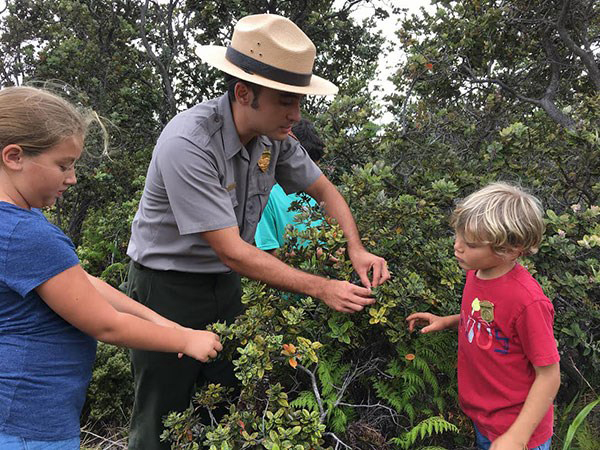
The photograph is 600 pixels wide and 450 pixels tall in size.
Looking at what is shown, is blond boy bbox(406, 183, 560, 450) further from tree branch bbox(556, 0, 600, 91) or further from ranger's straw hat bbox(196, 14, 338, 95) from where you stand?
tree branch bbox(556, 0, 600, 91)

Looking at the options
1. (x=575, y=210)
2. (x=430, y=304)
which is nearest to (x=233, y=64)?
(x=430, y=304)

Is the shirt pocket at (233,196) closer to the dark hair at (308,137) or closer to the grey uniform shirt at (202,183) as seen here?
the grey uniform shirt at (202,183)

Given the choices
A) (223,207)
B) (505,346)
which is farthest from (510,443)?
(223,207)

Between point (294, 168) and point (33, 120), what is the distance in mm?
1616

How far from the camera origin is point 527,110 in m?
5.14

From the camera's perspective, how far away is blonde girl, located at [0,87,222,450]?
1.76m

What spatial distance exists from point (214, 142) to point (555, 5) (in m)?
3.71

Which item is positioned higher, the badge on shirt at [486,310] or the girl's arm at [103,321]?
the badge on shirt at [486,310]

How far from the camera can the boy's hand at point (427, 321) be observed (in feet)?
8.30

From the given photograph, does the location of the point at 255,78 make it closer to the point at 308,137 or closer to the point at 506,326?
the point at 308,137

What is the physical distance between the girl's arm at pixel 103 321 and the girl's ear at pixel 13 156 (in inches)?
16.0

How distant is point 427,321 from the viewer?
2617 mm

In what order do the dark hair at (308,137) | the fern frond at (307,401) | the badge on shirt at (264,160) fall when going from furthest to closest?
the dark hair at (308,137)
the badge on shirt at (264,160)
the fern frond at (307,401)

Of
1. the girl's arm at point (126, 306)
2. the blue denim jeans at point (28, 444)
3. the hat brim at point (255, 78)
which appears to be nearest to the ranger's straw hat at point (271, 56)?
the hat brim at point (255, 78)
